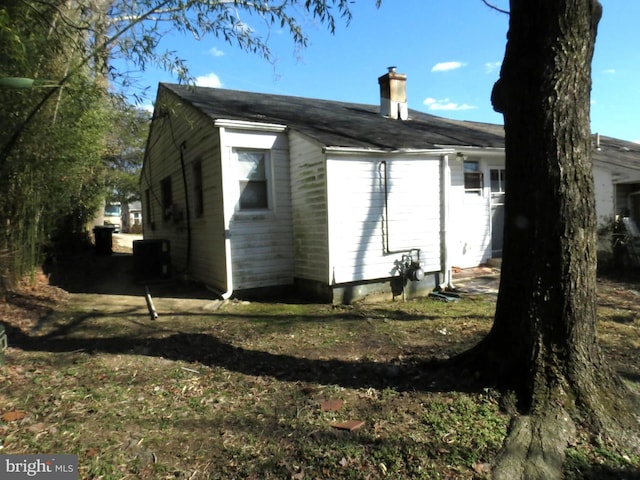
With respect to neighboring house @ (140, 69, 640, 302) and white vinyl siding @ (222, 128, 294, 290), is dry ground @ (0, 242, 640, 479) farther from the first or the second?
white vinyl siding @ (222, 128, 294, 290)

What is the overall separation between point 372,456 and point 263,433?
803 millimetres

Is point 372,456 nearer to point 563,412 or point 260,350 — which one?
point 563,412

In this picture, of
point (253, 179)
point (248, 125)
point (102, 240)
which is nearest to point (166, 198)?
point (102, 240)

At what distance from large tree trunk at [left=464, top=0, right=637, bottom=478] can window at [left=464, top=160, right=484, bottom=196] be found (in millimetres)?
7406

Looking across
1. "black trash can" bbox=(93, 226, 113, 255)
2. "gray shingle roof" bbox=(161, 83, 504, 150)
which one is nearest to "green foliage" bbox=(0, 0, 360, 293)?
"gray shingle roof" bbox=(161, 83, 504, 150)

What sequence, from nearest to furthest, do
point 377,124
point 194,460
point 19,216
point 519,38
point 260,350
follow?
1. point 194,460
2. point 519,38
3. point 260,350
4. point 19,216
5. point 377,124

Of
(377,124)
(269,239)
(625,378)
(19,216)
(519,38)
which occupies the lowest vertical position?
(625,378)

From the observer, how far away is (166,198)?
1299cm

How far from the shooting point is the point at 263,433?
123 inches

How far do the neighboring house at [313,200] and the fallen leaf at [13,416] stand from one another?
182 inches

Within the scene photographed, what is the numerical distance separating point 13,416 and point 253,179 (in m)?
5.71

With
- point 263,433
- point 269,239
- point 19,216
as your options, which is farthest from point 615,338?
point 19,216

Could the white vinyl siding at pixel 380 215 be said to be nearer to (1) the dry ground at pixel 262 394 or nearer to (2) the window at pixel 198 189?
(1) the dry ground at pixel 262 394

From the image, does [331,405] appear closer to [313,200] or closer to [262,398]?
[262,398]
